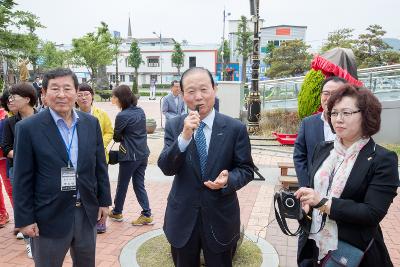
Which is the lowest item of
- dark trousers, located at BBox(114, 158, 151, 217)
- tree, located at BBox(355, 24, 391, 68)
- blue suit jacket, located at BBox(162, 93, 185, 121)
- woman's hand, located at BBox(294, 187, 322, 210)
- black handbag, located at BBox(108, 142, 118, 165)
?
dark trousers, located at BBox(114, 158, 151, 217)

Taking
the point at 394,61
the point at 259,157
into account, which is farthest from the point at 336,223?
the point at 394,61

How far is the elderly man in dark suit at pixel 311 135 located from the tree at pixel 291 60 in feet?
106

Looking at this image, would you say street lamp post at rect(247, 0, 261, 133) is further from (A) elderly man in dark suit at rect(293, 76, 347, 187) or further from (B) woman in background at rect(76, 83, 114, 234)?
(A) elderly man in dark suit at rect(293, 76, 347, 187)

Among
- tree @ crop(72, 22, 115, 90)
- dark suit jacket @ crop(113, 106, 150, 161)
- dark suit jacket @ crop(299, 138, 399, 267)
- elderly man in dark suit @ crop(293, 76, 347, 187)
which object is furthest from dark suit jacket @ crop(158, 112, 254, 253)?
tree @ crop(72, 22, 115, 90)

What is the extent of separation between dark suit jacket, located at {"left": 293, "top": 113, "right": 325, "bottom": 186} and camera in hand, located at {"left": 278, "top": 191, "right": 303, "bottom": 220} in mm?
816

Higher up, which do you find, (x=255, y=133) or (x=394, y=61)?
(x=394, y=61)

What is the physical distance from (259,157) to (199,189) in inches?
261

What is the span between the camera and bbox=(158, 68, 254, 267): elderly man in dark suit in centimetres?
217

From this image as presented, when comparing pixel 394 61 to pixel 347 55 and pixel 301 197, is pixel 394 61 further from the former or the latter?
pixel 301 197

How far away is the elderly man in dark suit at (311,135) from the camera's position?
2.88 meters

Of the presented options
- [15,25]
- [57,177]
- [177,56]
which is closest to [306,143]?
[57,177]

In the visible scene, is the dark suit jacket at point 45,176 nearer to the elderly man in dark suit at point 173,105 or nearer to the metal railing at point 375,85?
the elderly man in dark suit at point 173,105

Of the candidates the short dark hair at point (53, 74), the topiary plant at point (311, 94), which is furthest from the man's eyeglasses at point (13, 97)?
the topiary plant at point (311, 94)

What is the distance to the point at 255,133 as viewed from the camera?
11.5m
